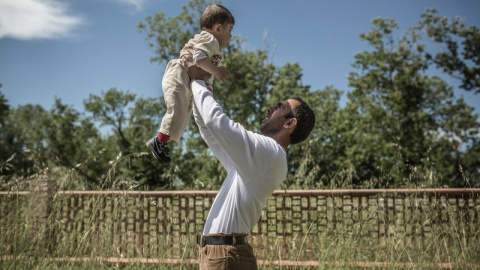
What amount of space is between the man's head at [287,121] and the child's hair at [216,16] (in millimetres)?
569

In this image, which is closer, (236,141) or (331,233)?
(236,141)

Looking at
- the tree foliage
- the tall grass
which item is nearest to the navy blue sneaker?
the tall grass

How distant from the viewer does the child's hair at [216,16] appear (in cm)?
215

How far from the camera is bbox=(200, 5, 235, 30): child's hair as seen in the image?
84.7 inches

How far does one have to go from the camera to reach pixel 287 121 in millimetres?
1964

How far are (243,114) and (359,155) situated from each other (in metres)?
6.44

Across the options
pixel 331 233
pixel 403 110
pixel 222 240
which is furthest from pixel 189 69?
pixel 403 110

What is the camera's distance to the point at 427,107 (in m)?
20.5

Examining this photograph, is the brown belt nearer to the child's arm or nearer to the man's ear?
the man's ear

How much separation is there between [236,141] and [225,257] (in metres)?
0.48

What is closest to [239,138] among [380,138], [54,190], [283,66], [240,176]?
[240,176]

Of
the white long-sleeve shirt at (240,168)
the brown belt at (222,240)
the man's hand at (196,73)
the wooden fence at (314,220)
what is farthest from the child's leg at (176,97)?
the wooden fence at (314,220)

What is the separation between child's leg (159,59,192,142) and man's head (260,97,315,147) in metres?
0.50

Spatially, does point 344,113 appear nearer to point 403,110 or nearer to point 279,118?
point 403,110
